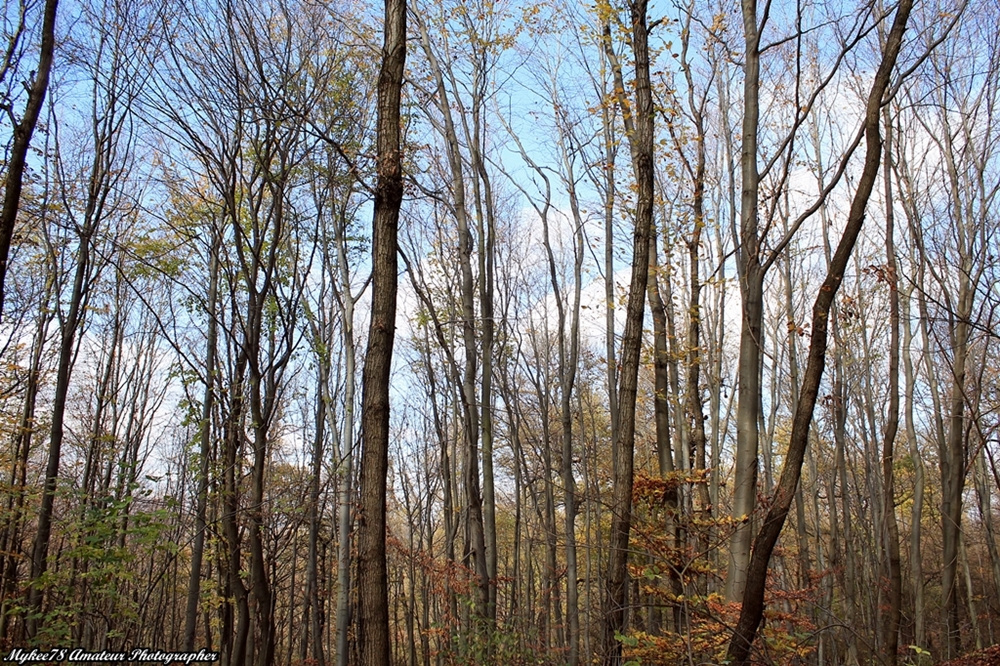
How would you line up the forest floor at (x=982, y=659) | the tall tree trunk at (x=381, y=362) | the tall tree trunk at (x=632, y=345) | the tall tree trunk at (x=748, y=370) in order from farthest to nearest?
the forest floor at (x=982, y=659)
the tall tree trunk at (x=748, y=370)
the tall tree trunk at (x=632, y=345)
the tall tree trunk at (x=381, y=362)

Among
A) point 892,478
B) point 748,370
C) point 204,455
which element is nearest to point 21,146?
point 204,455

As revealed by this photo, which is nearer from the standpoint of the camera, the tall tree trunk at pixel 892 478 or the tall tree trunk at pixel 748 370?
the tall tree trunk at pixel 748 370

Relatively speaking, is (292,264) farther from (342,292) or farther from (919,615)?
(919,615)

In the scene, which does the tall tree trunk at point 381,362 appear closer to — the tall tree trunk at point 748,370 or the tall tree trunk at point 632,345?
the tall tree trunk at point 632,345

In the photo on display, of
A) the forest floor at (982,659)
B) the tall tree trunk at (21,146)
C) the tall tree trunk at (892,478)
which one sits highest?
the tall tree trunk at (21,146)

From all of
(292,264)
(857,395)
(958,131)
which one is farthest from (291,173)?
(857,395)

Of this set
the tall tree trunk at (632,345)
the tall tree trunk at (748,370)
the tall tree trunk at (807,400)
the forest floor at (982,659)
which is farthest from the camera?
the forest floor at (982,659)

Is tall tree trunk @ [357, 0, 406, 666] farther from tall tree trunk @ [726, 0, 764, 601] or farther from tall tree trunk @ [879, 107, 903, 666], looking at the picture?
tall tree trunk @ [879, 107, 903, 666]

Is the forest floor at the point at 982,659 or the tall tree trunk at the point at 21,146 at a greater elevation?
the tall tree trunk at the point at 21,146

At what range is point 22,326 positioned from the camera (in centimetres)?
1267

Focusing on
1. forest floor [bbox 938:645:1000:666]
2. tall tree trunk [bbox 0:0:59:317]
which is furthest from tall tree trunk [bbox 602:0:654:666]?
tall tree trunk [bbox 0:0:59:317]

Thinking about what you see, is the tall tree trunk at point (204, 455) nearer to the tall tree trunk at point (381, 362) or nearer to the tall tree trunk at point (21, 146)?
the tall tree trunk at point (21, 146)

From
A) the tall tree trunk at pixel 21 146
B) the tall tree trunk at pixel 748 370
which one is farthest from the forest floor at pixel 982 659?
the tall tree trunk at pixel 21 146

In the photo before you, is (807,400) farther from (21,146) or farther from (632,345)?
(21,146)
